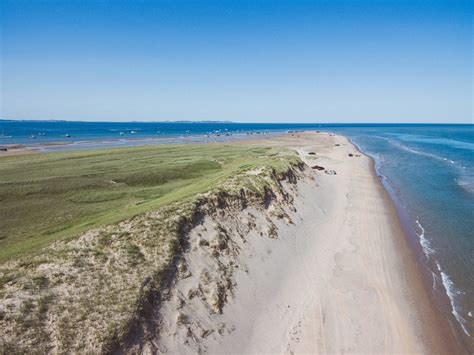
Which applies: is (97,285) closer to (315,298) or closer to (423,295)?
(315,298)

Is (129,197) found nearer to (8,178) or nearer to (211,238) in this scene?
(211,238)

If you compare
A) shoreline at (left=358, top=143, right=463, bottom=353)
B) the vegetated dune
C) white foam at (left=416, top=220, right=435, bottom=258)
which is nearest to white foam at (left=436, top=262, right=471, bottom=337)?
shoreline at (left=358, top=143, right=463, bottom=353)

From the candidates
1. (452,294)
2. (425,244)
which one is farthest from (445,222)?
(452,294)

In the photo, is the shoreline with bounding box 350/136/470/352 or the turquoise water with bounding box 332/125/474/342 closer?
A: the shoreline with bounding box 350/136/470/352

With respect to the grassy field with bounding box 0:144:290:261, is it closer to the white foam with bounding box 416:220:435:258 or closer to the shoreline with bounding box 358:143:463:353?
the shoreline with bounding box 358:143:463:353

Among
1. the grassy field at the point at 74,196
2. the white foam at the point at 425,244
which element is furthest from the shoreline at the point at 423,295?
the grassy field at the point at 74,196

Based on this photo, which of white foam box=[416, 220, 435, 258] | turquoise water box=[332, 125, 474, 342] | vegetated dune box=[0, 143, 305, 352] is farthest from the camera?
white foam box=[416, 220, 435, 258]

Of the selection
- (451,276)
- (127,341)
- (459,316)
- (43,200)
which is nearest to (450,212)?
(451,276)

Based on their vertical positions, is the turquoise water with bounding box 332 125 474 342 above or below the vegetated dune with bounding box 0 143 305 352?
below
